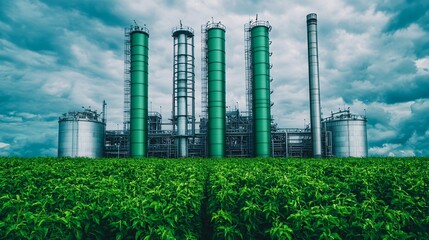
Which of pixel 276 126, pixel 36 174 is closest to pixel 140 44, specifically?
pixel 276 126

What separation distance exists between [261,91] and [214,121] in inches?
289

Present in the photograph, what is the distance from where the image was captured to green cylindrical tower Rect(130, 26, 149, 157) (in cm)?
3903

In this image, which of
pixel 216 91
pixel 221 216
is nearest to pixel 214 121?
pixel 216 91

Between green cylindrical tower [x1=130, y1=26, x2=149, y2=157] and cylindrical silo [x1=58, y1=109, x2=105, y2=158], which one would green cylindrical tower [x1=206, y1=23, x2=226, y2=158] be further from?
cylindrical silo [x1=58, y1=109, x2=105, y2=158]

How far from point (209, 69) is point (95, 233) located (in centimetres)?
3610

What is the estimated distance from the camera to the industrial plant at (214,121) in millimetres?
38812

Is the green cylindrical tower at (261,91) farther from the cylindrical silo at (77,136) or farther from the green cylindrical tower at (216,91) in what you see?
the cylindrical silo at (77,136)

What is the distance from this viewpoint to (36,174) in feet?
35.9

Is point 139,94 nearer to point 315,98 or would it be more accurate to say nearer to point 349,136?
point 315,98

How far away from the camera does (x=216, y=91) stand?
3916 centimetres

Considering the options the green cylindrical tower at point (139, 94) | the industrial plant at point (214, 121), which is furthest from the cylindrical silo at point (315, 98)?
the green cylindrical tower at point (139, 94)

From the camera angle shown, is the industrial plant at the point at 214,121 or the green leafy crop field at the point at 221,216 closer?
the green leafy crop field at the point at 221,216

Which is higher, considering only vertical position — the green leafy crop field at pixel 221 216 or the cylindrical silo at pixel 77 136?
the cylindrical silo at pixel 77 136

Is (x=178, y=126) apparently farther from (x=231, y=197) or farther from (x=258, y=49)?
(x=231, y=197)
